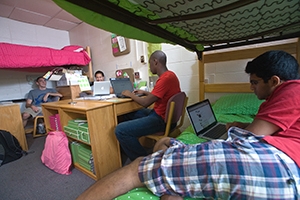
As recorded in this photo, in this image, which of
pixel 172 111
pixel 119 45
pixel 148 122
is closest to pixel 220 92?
pixel 172 111

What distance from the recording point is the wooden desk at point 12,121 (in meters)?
1.89

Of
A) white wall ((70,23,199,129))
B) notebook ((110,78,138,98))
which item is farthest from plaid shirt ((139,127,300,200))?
white wall ((70,23,199,129))

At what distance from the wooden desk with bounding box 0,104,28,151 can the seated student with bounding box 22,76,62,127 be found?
25.4 inches

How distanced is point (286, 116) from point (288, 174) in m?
0.24

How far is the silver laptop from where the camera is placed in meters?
1.94

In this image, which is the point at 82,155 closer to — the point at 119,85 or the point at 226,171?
the point at 119,85

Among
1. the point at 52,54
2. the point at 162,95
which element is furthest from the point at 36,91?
the point at 162,95

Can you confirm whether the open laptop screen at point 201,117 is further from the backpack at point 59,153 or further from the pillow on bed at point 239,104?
the backpack at point 59,153

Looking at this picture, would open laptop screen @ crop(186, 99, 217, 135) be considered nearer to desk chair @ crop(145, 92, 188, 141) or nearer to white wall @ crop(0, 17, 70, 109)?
desk chair @ crop(145, 92, 188, 141)

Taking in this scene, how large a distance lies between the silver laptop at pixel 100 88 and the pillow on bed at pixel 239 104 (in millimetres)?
1407

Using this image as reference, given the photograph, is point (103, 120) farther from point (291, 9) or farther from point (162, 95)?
point (291, 9)

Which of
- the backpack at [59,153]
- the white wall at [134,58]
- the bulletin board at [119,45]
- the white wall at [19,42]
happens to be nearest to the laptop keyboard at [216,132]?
the white wall at [134,58]

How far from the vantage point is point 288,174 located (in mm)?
482

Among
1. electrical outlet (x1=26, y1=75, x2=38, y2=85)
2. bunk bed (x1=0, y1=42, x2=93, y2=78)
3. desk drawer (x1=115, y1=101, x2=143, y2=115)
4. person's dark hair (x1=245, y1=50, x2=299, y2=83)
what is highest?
bunk bed (x1=0, y1=42, x2=93, y2=78)
